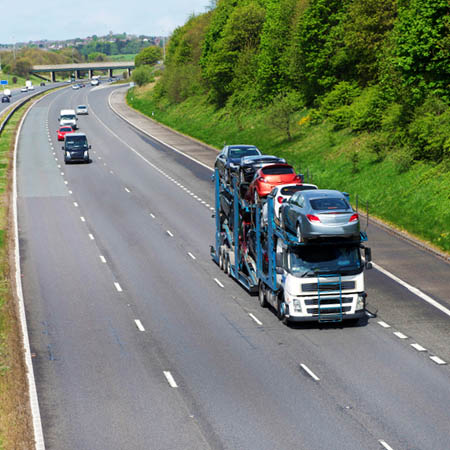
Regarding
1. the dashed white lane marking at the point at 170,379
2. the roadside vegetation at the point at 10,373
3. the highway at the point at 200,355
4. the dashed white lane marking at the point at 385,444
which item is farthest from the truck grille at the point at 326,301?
the roadside vegetation at the point at 10,373

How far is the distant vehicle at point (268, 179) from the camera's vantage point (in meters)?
29.3

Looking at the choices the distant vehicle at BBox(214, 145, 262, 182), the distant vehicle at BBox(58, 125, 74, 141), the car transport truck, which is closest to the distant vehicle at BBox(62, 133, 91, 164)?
the distant vehicle at BBox(58, 125, 74, 141)

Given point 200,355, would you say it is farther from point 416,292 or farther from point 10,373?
point 416,292

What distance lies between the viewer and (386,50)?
185 feet

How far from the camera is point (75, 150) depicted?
2785 inches

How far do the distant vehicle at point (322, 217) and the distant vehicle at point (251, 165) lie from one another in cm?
842

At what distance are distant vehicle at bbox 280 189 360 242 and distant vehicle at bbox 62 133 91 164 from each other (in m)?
47.4

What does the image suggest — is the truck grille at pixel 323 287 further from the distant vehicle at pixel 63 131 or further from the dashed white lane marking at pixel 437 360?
the distant vehicle at pixel 63 131

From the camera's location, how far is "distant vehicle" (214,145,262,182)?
3534 cm

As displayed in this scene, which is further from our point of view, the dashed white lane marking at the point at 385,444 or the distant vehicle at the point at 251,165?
the distant vehicle at the point at 251,165

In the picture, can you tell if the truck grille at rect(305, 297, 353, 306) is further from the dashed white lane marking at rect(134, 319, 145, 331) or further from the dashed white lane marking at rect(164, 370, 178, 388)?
the dashed white lane marking at rect(134, 319, 145, 331)

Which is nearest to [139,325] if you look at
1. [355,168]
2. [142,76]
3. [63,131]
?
[355,168]

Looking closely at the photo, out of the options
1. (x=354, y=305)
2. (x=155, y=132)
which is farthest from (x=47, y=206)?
(x=155, y=132)

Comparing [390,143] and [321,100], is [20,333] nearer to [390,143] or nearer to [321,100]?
[390,143]
